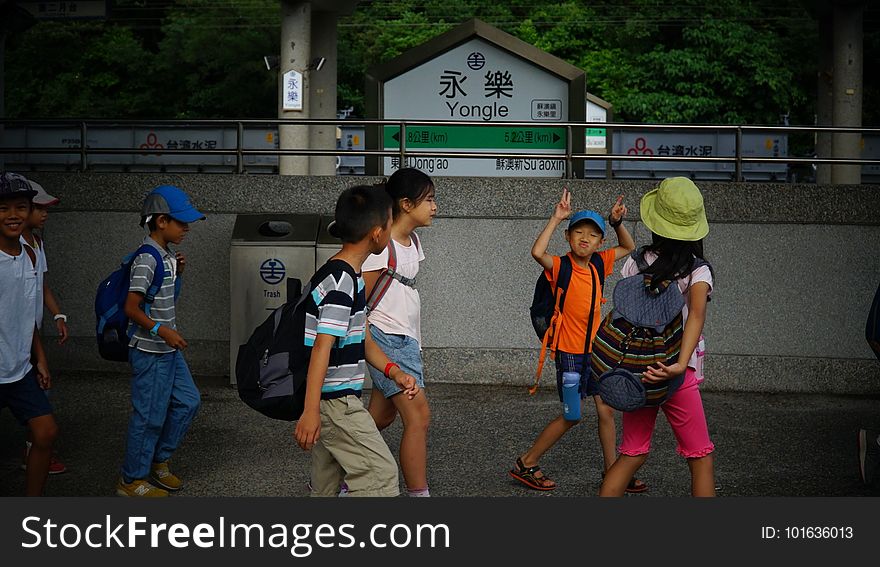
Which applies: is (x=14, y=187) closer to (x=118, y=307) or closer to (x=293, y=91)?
(x=118, y=307)

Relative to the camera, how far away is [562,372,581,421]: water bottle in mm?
5781

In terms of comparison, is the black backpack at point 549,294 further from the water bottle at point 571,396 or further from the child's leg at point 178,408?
the child's leg at point 178,408

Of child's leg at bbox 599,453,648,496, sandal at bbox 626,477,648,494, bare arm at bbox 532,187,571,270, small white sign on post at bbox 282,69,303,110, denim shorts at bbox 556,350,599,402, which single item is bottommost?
sandal at bbox 626,477,648,494

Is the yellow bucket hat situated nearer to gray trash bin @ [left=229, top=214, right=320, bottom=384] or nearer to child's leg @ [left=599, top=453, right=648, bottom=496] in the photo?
child's leg @ [left=599, top=453, right=648, bottom=496]

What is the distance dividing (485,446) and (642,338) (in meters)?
2.82

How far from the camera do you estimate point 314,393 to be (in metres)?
4.06

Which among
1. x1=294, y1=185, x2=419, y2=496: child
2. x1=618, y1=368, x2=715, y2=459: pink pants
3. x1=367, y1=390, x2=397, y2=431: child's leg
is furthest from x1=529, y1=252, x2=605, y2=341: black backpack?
x1=294, y1=185, x2=419, y2=496: child

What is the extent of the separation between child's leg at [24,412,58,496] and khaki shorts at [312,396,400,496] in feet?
4.98

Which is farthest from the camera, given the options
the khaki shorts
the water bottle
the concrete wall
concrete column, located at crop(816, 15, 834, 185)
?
concrete column, located at crop(816, 15, 834, 185)

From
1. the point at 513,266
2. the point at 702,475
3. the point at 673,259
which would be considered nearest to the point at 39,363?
the point at 673,259

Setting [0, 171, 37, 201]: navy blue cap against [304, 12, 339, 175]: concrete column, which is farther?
[304, 12, 339, 175]: concrete column

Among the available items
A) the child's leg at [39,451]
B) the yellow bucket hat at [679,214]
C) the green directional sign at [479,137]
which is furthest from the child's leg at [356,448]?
the green directional sign at [479,137]

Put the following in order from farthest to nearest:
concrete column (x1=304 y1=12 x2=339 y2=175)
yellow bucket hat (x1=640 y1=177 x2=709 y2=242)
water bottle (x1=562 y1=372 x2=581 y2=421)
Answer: concrete column (x1=304 y1=12 x2=339 y2=175)
water bottle (x1=562 y1=372 x2=581 y2=421)
yellow bucket hat (x1=640 y1=177 x2=709 y2=242)

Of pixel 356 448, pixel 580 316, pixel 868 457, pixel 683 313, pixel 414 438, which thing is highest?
pixel 683 313
